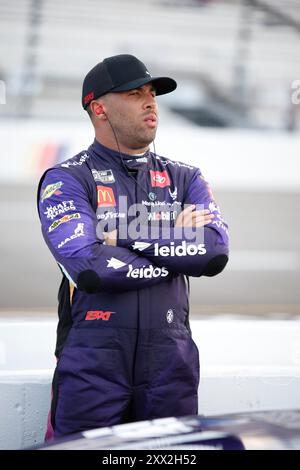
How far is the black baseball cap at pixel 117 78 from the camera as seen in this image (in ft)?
9.74

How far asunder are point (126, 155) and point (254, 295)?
221 inches

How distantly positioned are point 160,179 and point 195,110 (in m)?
13.5

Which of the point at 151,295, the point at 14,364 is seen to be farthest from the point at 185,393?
the point at 14,364

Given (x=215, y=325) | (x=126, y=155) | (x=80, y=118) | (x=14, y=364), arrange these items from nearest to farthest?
(x=126, y=155) → (x=14, y=364) → (x=215, y=325) → (x=80, y=118)

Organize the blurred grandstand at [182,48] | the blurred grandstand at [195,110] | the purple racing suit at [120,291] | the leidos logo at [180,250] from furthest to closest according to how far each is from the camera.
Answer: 1. the blurred grandstand at [182,48]
2. the blurred grandstand at [195,110]
3. the leidos logo at [180,250]
4. the purple racing suit at [120,291]

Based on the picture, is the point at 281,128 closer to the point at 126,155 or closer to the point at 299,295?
the point at 299,295

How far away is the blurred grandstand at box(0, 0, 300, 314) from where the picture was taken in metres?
9.15

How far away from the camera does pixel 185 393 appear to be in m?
2.80

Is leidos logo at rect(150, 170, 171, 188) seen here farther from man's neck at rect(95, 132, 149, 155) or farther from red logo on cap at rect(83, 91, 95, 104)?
red logo on cap at rect(83, 91, 95, 104)

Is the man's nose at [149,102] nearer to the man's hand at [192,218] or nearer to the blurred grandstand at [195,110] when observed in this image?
the man's hand at [192,218]

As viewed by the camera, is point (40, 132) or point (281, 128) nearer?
point (40, 132)

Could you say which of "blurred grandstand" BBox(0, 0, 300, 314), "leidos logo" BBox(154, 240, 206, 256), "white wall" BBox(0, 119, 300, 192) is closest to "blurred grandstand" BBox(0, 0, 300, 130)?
"blurred grandstand" BBox(0, 0, 300, 314)

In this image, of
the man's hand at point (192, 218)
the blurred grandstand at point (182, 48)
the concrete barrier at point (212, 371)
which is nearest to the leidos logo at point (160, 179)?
the man's hand at point (192, 218)

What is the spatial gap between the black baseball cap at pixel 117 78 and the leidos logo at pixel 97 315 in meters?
0.83
